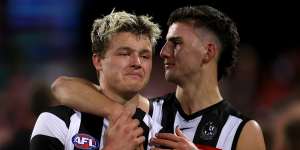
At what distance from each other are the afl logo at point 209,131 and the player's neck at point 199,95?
0.45 ft

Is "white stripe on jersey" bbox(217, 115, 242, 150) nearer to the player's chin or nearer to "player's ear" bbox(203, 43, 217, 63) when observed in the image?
"player's ear" bbox(203, 43, 217, 63)

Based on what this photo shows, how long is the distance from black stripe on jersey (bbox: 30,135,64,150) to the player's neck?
A: 2.86ft

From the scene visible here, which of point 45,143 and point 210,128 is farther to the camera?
point 210,128

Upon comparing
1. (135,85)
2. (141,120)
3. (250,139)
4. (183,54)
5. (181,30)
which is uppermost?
(181,30)

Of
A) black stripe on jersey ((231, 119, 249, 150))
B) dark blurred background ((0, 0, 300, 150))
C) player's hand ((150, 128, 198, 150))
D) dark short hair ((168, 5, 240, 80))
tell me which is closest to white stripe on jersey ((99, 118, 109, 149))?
player's hand ((150, 128, 198, 150))

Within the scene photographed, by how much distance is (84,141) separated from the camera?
9.84 feet

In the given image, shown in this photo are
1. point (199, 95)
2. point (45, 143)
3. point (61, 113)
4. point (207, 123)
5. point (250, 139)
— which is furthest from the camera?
point (199, 95)

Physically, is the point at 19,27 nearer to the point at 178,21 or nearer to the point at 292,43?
the point at 292,43

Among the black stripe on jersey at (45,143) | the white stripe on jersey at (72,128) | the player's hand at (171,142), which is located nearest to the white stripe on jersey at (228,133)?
the player's hand at (171,142)

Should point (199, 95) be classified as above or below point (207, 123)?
above

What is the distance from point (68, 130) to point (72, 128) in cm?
2

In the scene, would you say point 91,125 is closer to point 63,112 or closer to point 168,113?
point 63,112

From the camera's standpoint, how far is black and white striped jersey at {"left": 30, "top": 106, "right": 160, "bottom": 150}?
2943 millimetres

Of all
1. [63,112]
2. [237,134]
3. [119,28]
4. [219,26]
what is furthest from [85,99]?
[219,26]
